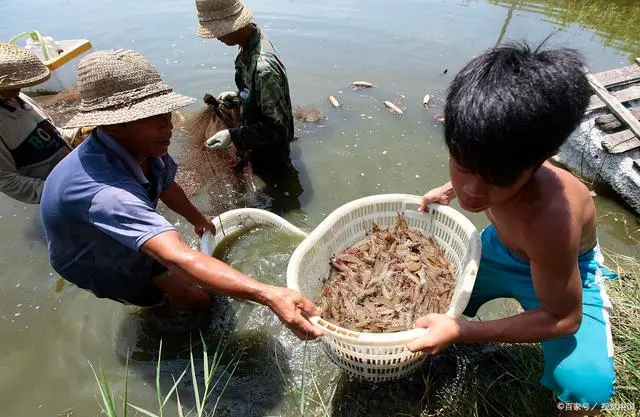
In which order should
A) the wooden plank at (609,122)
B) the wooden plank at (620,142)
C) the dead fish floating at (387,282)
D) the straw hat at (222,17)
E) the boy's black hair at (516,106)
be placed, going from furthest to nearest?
the wooden plank at (609,122), the wooden plank at (620,142), the straw hat at (222,17), the dead fish floating at (387,282), the boy's black hair at (516,106)

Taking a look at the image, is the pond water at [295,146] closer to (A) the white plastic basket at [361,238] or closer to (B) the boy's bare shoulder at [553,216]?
(A) the white plastic basket at [361,238]

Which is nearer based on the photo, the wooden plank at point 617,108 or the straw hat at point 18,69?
the straw hat at point 18,69

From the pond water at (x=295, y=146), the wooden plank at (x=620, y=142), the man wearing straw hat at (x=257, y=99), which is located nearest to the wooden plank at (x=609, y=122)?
the wooden plank at (x=620, y=142)

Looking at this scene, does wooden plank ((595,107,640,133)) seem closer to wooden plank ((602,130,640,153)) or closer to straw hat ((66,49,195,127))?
wooden plank ((602,130,640,153))

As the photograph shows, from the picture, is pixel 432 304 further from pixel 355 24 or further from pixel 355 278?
pixel 355 24

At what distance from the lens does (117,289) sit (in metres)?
2.95

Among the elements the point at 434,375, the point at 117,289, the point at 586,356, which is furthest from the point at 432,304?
the point at 117,289

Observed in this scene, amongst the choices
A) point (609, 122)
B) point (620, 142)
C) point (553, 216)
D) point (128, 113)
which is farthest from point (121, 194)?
point (609, 122)

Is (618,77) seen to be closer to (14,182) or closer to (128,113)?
(128,113)

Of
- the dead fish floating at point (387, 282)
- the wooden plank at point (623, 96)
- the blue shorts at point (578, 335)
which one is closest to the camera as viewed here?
the blue shorts at point (578, 335)

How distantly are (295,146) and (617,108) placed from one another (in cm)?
400

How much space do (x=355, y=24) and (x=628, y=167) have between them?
21.4 feet

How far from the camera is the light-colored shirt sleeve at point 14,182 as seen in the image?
3.38m

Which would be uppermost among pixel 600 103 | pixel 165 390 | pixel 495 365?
pixel 600 103
